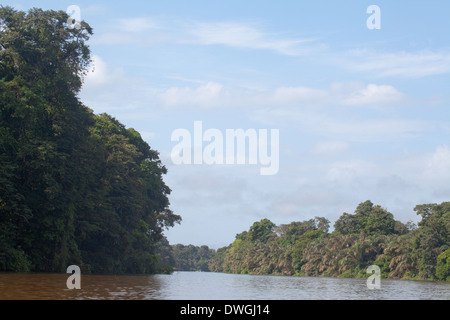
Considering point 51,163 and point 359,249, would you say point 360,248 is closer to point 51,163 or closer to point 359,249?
point 359,249

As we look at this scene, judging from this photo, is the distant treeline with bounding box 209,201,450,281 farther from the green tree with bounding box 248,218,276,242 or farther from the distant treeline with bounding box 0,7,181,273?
the distant treeline with bounding box 0,7,181,273

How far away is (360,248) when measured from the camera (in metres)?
84.8

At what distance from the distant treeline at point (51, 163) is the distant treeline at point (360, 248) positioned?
41.3m

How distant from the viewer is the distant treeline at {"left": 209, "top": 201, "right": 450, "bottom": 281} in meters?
70.1

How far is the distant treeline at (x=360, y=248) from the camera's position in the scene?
70125 millimetres

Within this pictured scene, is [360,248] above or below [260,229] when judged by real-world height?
below

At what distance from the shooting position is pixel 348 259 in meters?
85.3

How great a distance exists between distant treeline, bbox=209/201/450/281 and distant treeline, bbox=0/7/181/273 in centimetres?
4127

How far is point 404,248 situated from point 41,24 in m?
57.8

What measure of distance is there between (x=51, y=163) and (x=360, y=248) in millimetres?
61002

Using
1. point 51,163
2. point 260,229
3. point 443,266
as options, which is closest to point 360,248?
point 443,266

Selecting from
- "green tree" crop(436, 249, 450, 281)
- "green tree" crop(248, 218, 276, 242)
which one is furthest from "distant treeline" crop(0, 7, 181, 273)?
"green tree" crop(248, 218, 276, 242)
